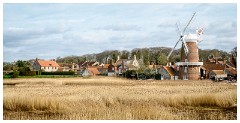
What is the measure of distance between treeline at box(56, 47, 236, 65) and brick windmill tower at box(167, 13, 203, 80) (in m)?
5.59

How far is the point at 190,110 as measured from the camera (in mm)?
14016

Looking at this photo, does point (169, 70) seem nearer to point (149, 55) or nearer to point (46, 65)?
point (149, 55)

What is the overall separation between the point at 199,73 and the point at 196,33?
539 cm

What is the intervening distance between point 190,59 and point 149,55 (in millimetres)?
24037

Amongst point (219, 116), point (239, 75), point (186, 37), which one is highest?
point (186, 37)

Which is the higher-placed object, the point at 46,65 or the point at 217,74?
the point at 46,65

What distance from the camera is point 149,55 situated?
229 ft

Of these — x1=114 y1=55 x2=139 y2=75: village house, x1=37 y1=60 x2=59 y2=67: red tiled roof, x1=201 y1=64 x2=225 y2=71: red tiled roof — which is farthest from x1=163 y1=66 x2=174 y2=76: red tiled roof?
x1=37 y1=60 x2=59 y2=67: red tiled roof

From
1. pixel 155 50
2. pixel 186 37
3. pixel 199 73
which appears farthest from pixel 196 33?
pixel 155 50

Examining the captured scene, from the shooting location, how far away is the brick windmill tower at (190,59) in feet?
150

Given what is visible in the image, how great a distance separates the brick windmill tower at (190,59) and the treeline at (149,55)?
5.59 meters

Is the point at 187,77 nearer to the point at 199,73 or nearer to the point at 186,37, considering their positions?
the point at 199,73

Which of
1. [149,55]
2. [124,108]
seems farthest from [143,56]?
[124,108]

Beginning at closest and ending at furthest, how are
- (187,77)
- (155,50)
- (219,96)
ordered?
1. (219,96)
2. (187,77)
3. (155,50)
